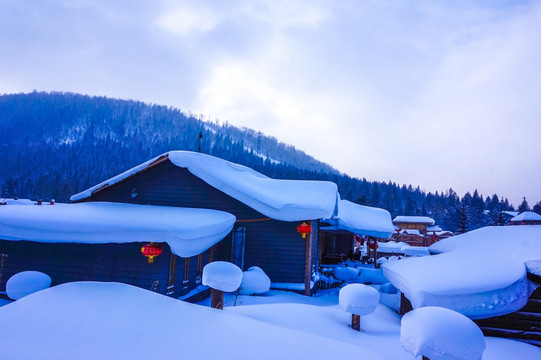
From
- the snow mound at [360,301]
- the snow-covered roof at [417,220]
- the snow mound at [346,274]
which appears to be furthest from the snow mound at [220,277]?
the snow-covered roof at [417,220]

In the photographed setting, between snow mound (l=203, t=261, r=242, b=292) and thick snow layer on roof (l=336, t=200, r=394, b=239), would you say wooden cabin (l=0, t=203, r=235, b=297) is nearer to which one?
snow mound (l=203, t=261, r=242, b=292)

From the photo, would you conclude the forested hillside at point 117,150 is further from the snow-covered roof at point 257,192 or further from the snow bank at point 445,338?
the snow bank at point 445,338

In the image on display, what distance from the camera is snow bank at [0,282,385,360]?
3.00 metres

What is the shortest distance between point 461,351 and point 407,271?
16.0 feet

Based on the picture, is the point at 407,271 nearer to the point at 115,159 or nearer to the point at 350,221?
the point at 350,221

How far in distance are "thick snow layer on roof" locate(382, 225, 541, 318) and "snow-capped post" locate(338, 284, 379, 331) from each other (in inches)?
36.3

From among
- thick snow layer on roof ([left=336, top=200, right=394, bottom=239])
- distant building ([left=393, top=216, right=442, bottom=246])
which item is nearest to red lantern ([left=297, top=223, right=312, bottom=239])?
thick snow layer on roof ([left=336, top=200, right=394, bottom=239])

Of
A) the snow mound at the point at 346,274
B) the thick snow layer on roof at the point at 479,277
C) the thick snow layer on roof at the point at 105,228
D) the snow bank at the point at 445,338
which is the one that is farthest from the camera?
the snow mound at the point at 346,274

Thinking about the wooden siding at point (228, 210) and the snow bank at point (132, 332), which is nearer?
the snow bank at point (132, 332)

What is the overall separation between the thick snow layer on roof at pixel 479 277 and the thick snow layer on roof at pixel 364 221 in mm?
6336

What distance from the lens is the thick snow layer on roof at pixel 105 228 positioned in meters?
7.59

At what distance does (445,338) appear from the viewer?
3359mm

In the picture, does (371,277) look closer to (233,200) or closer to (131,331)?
(233,200)

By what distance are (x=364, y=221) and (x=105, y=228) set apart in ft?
41.7
